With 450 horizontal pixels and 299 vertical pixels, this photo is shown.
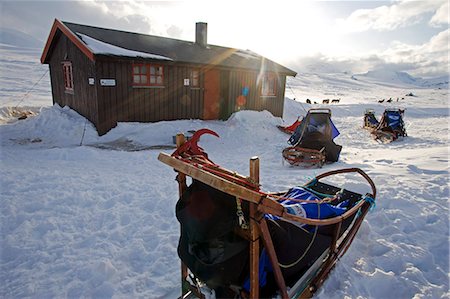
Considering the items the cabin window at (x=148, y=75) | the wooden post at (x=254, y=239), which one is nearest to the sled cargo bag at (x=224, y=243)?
the wooden post at (x=254, y=239)

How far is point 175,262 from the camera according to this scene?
3346mm

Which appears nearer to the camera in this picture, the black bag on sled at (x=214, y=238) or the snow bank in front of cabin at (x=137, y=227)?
the black bag on sled at (x=214, y=238)

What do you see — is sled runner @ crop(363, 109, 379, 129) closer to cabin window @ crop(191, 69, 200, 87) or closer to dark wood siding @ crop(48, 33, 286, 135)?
dark wood siding @ crop(48, 33, 286, 135)

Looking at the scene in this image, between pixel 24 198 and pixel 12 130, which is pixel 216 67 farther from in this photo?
pixel 24 198

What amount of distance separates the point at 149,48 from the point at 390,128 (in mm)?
11023

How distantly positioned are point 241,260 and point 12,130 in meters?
11.8

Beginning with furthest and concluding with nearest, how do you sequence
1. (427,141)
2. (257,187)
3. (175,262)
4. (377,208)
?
(427,141)
(377,208)
(175,262)
(257,187)

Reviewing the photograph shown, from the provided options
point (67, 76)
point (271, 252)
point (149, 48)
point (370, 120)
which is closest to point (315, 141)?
point (271, 252)

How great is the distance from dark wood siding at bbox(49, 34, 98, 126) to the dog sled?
741 centimetres

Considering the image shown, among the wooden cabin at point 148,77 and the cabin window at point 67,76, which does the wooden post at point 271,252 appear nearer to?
the wooden cabin at point 148,77

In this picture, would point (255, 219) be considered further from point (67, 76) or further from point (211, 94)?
point (67, 76)

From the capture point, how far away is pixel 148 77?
435 inches

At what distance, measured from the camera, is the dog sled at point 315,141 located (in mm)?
7309

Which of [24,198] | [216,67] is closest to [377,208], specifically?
[24,198]
